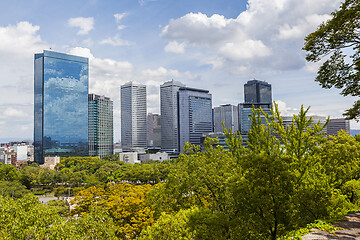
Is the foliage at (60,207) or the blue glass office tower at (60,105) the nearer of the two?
the foliage at (60,207)

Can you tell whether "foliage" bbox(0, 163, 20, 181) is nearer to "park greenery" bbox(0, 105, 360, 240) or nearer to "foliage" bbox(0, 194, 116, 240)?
"park greenery" bbox(0, 105, 360, 240)

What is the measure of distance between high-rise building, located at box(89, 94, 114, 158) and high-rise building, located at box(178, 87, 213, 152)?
45237 mm

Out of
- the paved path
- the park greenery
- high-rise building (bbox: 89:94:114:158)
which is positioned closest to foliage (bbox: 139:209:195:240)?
the park greenery

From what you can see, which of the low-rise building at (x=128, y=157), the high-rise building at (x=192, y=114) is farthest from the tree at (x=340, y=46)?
the high-rise building at (x=192, y=114)

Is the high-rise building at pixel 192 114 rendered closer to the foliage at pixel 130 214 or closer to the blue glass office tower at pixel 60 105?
the blue glass office tower at pixel 60 105

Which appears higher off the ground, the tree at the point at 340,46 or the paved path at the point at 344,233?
the tree at the point at 340,46

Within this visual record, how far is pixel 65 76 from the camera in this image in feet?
432

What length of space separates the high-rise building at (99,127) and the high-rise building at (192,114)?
1781 inches

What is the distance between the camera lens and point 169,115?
629 ft

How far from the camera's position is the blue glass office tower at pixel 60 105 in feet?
399

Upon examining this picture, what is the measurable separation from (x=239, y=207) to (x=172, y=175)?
521 centimetres

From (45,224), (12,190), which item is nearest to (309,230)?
(45,224)

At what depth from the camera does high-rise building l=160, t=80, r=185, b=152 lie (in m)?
186

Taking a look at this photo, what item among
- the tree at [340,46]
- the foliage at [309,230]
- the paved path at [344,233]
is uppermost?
the tree at [340,46]
